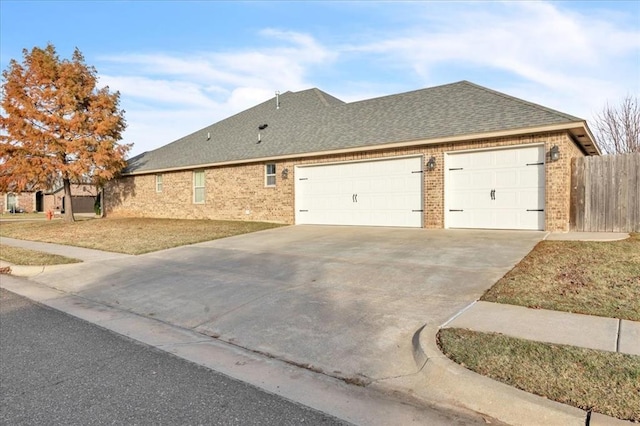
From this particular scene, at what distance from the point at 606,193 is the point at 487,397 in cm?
1126

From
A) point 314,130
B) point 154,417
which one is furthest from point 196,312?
point 314,130

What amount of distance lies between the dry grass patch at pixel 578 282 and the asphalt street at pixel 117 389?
3937mm

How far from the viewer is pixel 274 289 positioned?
23.2 feet

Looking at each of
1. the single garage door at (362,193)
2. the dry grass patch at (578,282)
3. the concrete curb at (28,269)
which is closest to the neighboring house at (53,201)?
the single garage door at (362,193)

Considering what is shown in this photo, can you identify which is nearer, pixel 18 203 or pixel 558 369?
pixel 558 369

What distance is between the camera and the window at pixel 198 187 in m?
21.2

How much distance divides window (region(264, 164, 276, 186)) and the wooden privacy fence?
11132 millimetres

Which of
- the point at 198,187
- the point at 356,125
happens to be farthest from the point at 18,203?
the point at 356,125

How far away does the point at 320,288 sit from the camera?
7.02m

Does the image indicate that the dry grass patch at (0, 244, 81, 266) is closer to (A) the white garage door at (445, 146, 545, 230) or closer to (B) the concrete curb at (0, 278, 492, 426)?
(B) the concrete curb at (0, 278, 492, 426)

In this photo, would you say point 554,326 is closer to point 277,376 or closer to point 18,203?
point 277,376

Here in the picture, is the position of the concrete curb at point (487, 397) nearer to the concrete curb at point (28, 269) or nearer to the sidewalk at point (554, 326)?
the sidewalk at point (554, 326)

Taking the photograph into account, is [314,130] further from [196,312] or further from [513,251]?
[196,312]

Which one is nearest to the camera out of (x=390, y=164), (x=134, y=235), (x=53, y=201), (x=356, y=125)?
(x=390, y=164)
